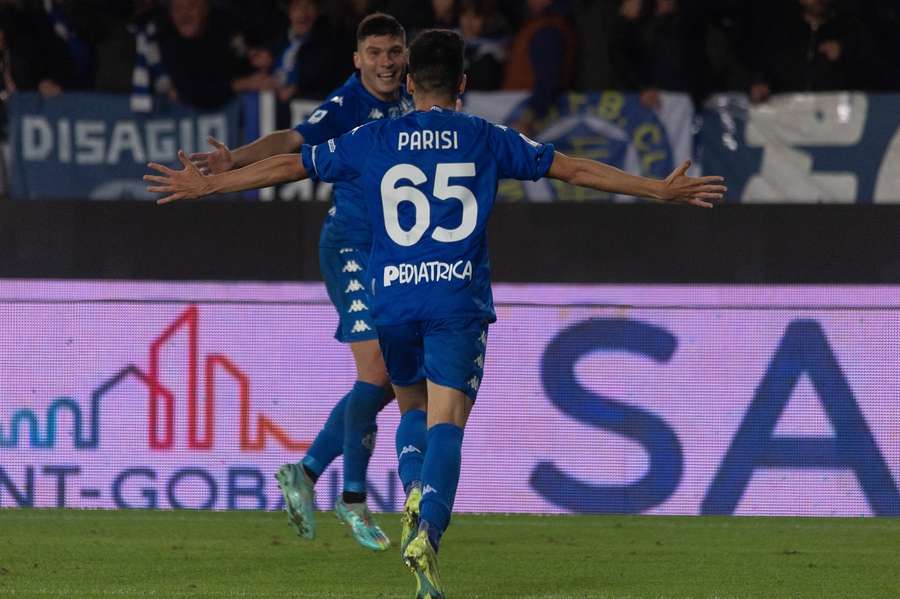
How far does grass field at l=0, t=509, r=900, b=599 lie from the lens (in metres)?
6.03

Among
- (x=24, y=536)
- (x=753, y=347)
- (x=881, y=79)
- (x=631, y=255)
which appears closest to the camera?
(x=24, y=536)

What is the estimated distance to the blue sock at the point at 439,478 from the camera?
17.2ft

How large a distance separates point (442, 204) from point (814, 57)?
5.75 m

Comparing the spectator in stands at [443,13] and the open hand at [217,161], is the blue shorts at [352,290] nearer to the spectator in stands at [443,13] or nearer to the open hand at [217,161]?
the open hand at [217,161]

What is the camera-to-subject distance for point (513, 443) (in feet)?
29.4

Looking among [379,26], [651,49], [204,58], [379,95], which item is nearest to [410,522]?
[379,95]

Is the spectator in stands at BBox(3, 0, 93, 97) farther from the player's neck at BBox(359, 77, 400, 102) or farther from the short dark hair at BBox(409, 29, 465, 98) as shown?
the short dark hair at BBox(409, 29, 465, 98)

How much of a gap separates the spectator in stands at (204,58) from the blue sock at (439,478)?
5799 mm

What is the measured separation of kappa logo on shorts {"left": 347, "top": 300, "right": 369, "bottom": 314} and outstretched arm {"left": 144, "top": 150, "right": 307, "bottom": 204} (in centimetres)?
149

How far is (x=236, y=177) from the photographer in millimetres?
5629

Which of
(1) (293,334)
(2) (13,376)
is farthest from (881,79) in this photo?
(2) (13,376)

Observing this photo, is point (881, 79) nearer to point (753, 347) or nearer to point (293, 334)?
point (753, 347)

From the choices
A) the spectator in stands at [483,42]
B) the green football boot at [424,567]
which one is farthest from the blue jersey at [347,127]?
the spectator in stands at [483,42]

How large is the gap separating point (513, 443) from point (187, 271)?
7.76ft
